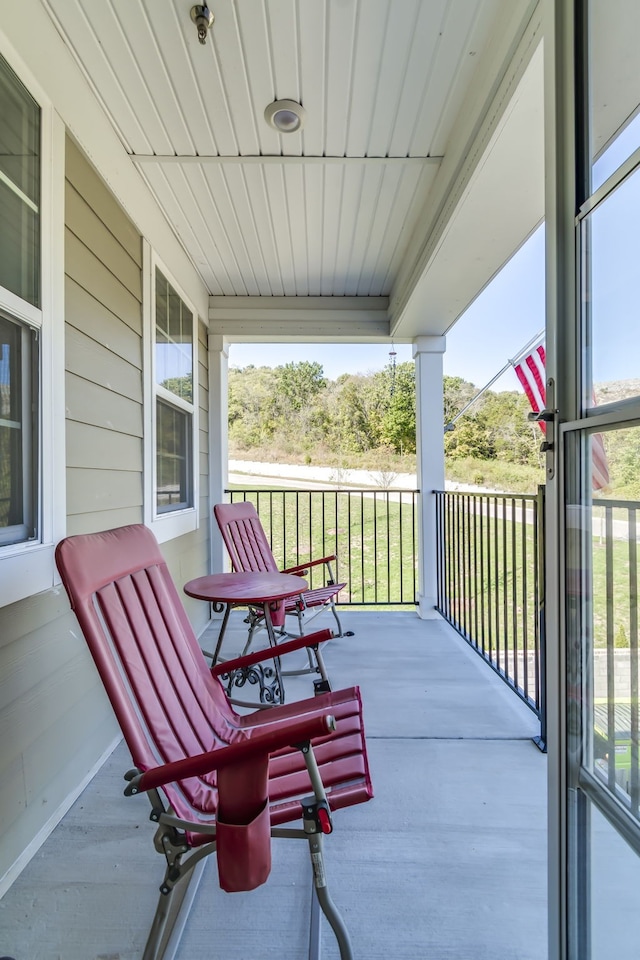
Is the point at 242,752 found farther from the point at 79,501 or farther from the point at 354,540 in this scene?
the point at 354,540

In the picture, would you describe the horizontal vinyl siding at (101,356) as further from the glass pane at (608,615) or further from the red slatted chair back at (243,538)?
the glass pane at (608,615)

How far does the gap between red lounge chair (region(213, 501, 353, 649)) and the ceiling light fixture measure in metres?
2.28

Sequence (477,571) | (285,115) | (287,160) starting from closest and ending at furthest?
(285,115), (287,160), (477,571)

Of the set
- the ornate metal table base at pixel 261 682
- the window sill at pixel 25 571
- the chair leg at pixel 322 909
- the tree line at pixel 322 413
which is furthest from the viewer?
the tree line at pixel 322 413

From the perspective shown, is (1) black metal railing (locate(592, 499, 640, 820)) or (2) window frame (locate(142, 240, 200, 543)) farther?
(2) window frame (locate(142, 240, 200, 543))

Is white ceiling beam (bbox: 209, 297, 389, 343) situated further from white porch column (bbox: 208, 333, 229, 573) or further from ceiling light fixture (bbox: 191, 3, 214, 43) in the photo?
ceiling light fixture (bbox: 191, 3, 214, 43)

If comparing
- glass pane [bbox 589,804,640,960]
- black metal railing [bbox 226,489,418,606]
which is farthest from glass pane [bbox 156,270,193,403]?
black metal railing [bbox 226,489,418,606]

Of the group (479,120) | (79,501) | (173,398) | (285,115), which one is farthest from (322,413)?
(79,501)

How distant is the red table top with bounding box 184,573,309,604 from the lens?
2115 millimetres

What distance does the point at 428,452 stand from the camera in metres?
3.82

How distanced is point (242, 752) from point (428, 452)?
3.24m

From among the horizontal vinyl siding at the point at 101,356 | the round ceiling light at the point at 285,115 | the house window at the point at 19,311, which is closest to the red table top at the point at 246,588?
the horizontal vinyl siding at the point at 101,356

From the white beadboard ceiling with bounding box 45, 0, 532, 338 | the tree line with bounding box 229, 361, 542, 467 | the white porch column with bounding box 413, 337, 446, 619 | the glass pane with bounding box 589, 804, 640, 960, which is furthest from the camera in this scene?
the tree line with bounding box 229, 361, 542, 467

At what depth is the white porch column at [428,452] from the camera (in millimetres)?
3736
